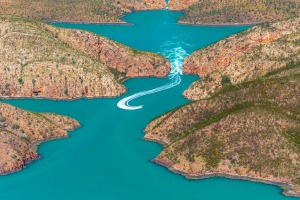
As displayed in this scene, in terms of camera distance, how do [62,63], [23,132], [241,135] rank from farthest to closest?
[62,63] → [23,132] → [241,135]

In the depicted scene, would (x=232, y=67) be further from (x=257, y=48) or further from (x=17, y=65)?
(x=17, y=65)

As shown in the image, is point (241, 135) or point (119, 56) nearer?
point (241, 135)

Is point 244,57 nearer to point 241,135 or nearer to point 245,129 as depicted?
point 245,129

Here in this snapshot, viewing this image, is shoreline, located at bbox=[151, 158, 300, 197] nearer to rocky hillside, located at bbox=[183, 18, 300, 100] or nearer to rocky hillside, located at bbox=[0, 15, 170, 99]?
rocky hillside, located at bbox=[183, 18, 300, 100]

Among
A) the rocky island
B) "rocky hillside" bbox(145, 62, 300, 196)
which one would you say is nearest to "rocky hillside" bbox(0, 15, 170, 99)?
the rocky island

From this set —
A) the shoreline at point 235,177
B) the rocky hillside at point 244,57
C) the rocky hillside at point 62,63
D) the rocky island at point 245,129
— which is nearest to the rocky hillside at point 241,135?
the rocky island at point 245,129

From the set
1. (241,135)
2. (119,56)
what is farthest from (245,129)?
(119,56)
